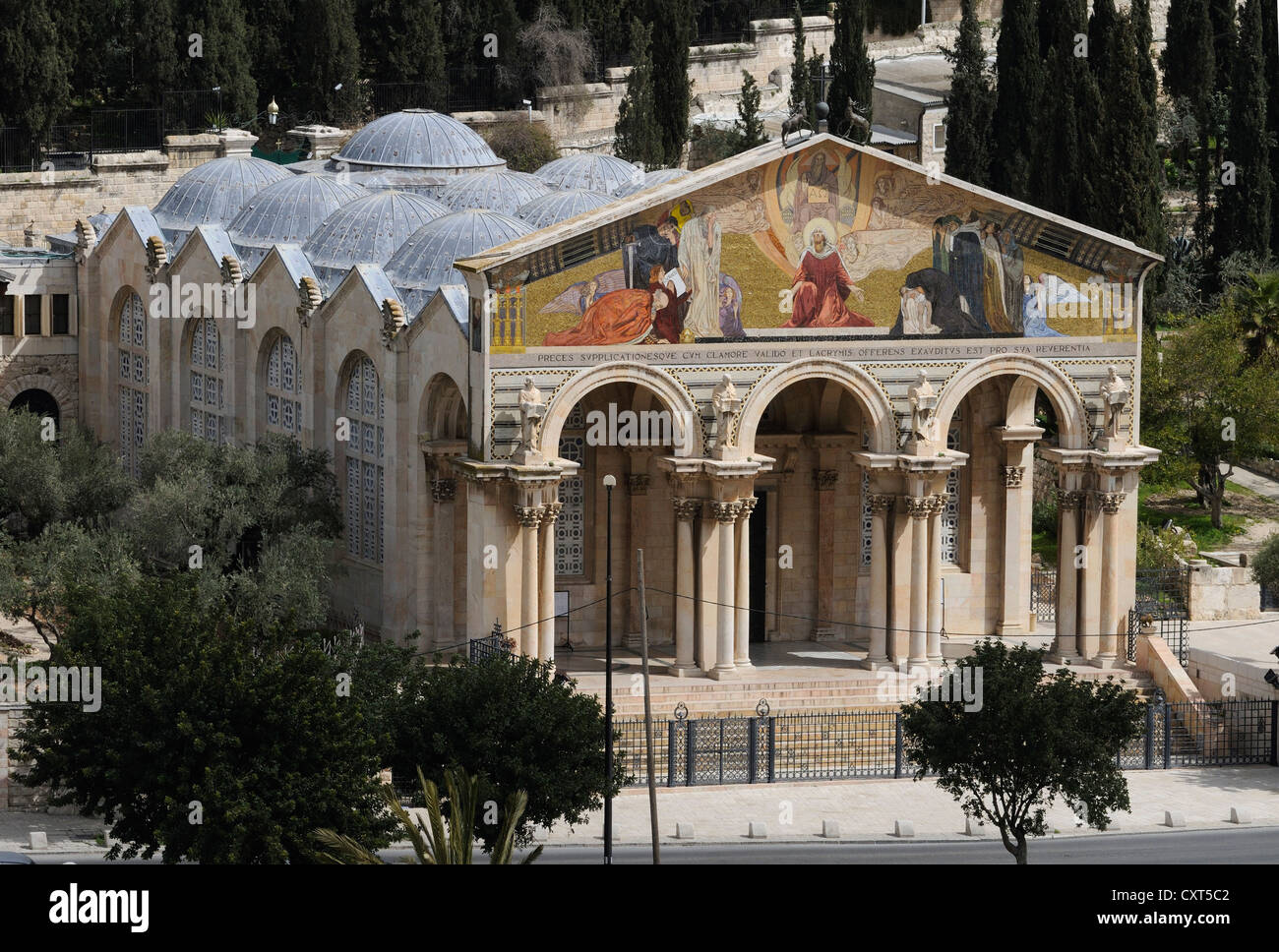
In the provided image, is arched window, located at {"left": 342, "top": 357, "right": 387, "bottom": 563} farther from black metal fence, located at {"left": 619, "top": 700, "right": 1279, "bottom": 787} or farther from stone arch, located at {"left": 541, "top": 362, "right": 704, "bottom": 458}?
black metal fence, located at {"left": 619, "top": 700, "right": 1279, "bottom": 787}

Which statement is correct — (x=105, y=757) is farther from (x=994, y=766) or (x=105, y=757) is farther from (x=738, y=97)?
(x=738, y=97)

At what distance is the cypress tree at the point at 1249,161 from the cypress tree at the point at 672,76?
67.0ft

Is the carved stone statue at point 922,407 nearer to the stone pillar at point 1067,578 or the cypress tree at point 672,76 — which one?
the stone pillar at point 1067,578

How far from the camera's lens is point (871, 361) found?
57594 millimetres

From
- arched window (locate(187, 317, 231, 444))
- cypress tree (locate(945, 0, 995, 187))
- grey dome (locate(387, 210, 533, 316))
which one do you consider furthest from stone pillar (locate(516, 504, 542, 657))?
cypress tree (locate(945, 0, 995, 187))

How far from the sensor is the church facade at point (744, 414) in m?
55.5

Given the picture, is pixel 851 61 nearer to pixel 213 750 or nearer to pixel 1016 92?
pixel 1016 92

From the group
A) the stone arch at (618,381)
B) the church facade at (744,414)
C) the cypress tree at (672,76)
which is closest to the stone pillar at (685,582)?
the church facade at (744,414)

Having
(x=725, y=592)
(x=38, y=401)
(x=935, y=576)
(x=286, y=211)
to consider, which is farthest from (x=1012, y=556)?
(x=38, y=401)

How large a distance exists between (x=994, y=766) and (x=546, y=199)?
2370 cm

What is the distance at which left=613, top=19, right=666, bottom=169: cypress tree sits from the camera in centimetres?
9225

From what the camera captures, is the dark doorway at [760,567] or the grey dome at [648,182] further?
the grey dome at [648,182]

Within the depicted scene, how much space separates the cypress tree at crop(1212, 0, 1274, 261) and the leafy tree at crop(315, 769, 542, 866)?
52538mm

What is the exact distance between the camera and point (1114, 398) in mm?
58656
